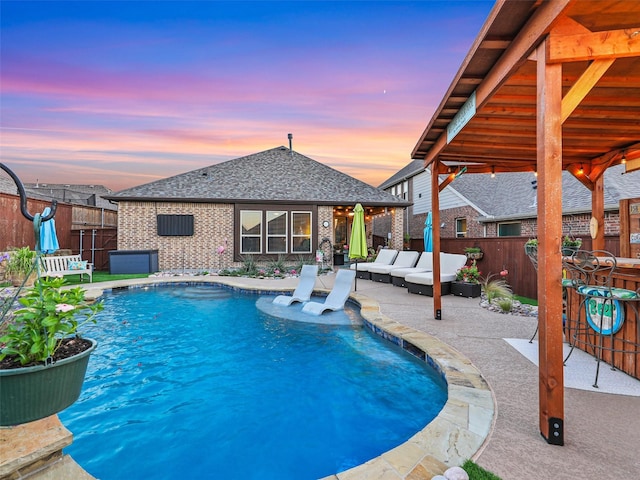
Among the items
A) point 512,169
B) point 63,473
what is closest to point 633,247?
point 512,169

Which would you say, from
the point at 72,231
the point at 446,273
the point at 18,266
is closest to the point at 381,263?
the point at 446,273

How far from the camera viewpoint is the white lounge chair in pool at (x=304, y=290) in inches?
318

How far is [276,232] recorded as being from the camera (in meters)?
14.5

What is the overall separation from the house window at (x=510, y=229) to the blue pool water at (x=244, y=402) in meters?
10.3

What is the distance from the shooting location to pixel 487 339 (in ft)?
15.1

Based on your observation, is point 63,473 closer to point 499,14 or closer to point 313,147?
point 499,14

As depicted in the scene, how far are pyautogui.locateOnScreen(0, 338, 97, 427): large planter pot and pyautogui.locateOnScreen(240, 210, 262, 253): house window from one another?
12.1 m

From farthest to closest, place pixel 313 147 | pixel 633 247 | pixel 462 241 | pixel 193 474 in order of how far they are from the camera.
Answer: pixel 313 147, pixel 462 241, pixel 633 247, pixel 193 474

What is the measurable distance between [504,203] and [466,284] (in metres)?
8.19

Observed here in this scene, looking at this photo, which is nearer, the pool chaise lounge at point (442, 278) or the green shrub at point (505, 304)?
the green shrub at point (505, 304)

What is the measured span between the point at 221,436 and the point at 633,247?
7.75 m

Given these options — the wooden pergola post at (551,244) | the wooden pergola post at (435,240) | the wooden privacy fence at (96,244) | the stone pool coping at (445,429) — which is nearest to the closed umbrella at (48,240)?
the wooden privacy fence at (96,244)

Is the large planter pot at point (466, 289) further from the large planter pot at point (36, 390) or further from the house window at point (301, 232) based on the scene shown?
the large planter pot at point (36, 390)

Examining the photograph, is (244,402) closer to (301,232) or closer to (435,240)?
(435,240)
